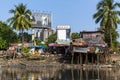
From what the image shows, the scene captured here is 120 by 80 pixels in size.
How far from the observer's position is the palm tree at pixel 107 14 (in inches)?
2564

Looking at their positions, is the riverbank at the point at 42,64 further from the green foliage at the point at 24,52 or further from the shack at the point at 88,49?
the shack at the point at 88,49

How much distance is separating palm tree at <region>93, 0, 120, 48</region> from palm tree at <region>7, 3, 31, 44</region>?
14248 millimetres

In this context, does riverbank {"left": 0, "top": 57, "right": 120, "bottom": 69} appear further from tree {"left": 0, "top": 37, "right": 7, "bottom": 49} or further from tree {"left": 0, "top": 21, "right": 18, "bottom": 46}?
tree {"left": 0, "top": 21, "right": 18, "bottom": 46}

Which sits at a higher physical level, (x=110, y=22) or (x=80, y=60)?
(x=110, y=22)

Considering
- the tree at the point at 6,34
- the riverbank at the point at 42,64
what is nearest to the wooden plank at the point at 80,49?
the riverbank at the point at 42,64

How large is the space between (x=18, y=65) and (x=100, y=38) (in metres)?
15.8

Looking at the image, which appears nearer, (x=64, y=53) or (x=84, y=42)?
(x=84, y=42)

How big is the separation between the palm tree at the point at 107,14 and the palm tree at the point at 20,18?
14248mm

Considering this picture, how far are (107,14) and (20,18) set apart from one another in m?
17.4

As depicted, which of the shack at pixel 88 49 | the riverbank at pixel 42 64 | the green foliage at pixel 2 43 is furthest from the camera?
the green foliage at pixel 2 43

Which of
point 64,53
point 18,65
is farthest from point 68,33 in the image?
point 18,65

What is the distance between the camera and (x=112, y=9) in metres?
66.2

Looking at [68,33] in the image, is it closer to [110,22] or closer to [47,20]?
[110,22]

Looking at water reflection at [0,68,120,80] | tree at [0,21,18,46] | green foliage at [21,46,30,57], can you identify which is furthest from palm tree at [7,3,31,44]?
water reflection at [0,68,120,80]
